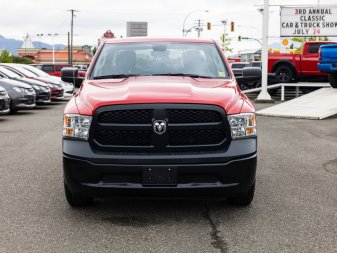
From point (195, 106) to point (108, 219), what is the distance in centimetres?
133

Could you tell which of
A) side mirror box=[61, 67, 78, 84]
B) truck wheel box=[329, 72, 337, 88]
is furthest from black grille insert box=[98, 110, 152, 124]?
truck wheel box=[329, 72, 337, 88]

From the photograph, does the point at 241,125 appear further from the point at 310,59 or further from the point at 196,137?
the point at 310,59

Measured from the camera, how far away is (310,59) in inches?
907

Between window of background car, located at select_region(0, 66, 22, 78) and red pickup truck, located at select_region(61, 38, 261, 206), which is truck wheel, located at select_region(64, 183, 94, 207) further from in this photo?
window of background car, located at select_region(0, 66, 22, 78)

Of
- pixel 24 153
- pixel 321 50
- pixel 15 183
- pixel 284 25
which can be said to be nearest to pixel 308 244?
pixel 15 183

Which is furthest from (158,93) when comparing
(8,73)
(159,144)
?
(8,73)

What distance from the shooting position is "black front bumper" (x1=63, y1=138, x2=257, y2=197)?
475cm

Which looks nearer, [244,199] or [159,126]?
[159,126]

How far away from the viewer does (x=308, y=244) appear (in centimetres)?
444

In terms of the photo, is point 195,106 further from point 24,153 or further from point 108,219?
point 24,153

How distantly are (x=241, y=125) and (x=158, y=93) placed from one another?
2.57ft

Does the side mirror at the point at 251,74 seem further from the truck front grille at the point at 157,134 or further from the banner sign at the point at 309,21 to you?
the banner sign at the point at 309,21

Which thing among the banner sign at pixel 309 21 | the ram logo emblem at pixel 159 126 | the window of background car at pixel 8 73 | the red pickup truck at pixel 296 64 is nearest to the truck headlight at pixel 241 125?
the ram logo emblem at pixel 159 126

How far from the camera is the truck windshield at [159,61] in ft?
20.1
